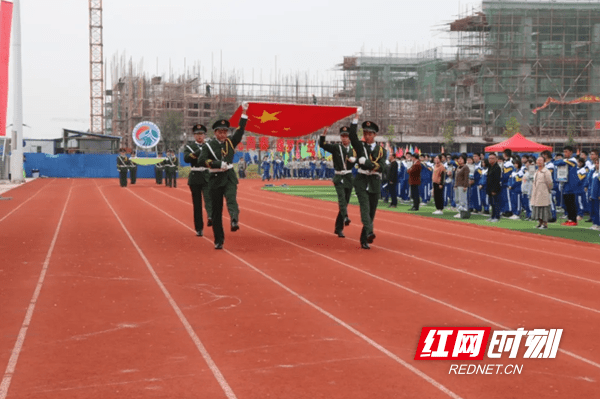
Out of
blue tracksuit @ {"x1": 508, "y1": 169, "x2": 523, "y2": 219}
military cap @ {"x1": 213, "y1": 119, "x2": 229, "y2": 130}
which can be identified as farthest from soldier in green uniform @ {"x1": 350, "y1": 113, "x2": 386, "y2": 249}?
blue tracksuit @ {"x1": 508, "y1": 169, "x2": 523, "y2": 219}

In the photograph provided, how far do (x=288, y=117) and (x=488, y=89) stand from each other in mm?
69594

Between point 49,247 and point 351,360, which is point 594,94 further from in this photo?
point 351,360

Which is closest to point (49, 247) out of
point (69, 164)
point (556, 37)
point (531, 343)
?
point (531, 343)

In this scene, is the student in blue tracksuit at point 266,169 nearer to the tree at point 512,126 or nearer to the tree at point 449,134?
the tree at point 449,134

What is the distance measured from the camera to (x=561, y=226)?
20.1 m

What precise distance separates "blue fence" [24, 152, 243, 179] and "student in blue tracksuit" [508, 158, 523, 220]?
A: 4252cm

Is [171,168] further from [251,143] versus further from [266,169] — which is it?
[251,143]

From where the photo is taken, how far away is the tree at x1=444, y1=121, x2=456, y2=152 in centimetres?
8156

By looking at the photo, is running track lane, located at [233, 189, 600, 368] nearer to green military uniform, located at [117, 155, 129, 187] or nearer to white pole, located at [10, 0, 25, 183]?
green military uniform, located at [117, 155, 129, 187]

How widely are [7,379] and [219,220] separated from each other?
7908 mm

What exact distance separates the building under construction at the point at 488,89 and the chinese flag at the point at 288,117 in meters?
65.6

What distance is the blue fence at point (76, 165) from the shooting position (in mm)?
62469

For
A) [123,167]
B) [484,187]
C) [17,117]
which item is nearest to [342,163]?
[484,187]

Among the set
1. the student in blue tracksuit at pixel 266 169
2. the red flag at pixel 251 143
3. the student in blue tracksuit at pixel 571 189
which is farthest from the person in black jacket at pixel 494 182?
the red flag at pixel 251 143
